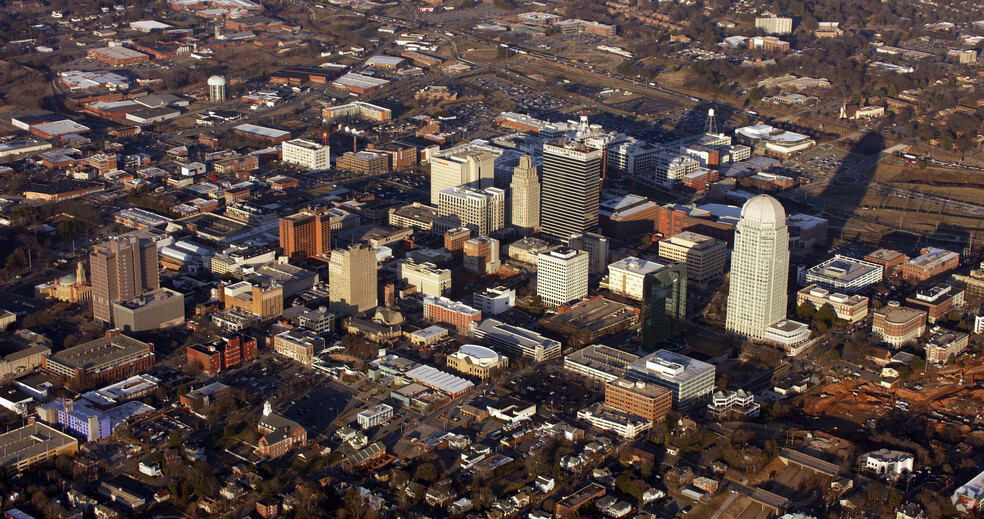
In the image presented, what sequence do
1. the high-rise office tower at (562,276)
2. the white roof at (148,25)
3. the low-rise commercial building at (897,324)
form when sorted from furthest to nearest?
the white roof at (148,25), the high-rise office tower at (562,276), the low-rise commercial building at (897,324)

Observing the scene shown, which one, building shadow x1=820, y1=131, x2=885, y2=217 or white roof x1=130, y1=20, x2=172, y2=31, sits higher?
white roof x1=130, y1=20, x2=172, y2=31

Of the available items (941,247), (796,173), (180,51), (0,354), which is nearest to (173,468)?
(0,354)

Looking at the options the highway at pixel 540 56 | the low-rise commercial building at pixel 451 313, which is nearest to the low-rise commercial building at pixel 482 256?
the low-rise commercial building at pixel 451 313

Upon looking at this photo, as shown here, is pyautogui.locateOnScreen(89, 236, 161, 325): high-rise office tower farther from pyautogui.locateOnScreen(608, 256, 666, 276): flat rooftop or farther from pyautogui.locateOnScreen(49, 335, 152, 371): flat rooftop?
pyautogui.locateOnScreen(608, 256, 666, 276): flat rooftop

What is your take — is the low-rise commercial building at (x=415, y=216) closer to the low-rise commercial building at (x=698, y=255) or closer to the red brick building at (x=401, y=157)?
the red brick building at (x=401, y=157)

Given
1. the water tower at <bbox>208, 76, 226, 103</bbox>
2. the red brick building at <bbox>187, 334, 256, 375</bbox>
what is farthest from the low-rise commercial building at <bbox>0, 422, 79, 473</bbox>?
the water tower at <bbox>208, 76, 226, 103</bbox>

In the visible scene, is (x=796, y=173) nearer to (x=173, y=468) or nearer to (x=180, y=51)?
(x=173, y=468)
